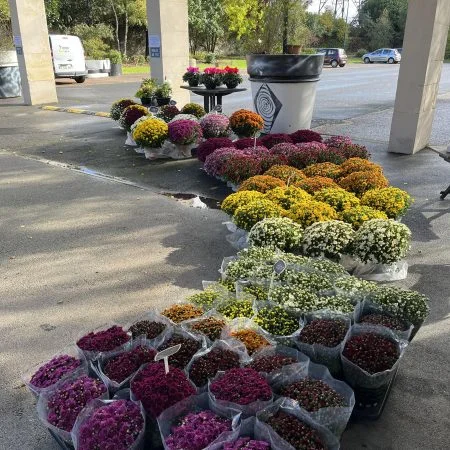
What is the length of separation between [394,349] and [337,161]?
4.18 m

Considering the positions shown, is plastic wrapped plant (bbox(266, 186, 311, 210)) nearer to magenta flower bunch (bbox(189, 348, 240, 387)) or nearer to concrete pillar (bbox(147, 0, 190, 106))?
magenta flower bunch (bbox(189, 348, 240, 387))

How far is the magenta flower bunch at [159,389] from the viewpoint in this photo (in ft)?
7.45

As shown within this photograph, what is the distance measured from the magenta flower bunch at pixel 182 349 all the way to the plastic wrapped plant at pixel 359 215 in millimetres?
2346

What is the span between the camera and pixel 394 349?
2.68 metres

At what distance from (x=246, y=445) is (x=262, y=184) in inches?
144

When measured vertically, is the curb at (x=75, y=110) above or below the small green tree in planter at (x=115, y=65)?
below

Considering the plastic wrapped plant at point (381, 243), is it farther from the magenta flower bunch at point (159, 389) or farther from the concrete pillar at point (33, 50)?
the concrete pillar at point (33, 50)

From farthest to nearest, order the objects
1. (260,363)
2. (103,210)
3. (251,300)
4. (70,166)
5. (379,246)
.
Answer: (70,166) → (103,210) → (379,246) → (251,300) → (260,363)

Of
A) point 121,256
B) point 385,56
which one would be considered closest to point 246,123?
point 121,256

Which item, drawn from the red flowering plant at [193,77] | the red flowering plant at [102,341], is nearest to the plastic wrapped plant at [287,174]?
the red flowering plant at [102,341]

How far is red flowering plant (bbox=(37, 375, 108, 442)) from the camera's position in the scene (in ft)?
7.47

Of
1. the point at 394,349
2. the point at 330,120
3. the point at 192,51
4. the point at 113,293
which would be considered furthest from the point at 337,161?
the point at 192,51

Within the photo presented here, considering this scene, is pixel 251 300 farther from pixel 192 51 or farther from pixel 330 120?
pixel 192 51

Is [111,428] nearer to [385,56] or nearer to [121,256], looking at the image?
[121,256]
